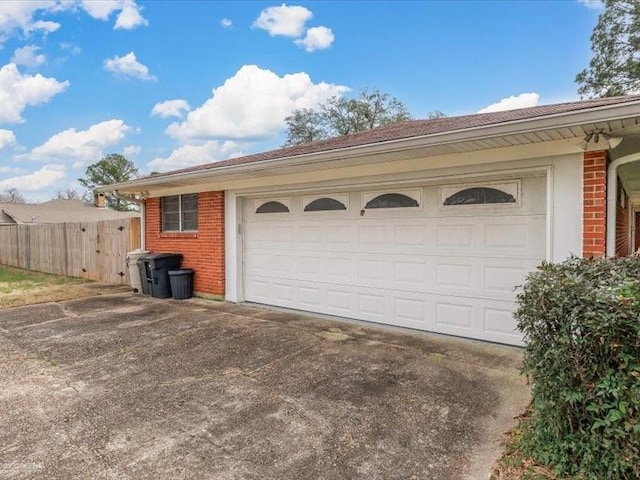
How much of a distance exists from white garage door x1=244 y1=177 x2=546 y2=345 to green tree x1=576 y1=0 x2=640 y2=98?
19.0 meters

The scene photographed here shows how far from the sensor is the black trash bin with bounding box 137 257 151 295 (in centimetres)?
937

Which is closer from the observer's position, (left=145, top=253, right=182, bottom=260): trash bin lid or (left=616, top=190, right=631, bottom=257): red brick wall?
(left=616, top=190, right=631, bottom=257): red brick wall

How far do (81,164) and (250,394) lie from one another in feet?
144

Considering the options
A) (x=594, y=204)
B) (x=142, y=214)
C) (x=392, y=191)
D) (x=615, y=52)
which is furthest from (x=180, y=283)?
(x=615, y=52)

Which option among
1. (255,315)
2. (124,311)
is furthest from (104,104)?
(255,315)

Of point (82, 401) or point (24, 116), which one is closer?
point (82, 401)

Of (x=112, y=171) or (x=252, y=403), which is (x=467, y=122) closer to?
(x=252, y=403)

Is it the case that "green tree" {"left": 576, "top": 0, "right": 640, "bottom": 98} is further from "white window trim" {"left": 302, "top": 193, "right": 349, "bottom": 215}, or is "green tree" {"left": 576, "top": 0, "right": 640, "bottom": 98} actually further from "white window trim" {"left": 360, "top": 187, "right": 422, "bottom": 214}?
"white window trim" {"left": 302, "top": 193, "right": 349, "bottom": 215}

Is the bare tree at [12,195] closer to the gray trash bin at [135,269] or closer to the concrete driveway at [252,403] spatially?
the gray trash bin at [135,269]

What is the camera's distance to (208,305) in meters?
8.18

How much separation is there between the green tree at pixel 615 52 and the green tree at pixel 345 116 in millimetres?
11813

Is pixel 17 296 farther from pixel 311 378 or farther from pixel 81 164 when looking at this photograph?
pixel 81 164

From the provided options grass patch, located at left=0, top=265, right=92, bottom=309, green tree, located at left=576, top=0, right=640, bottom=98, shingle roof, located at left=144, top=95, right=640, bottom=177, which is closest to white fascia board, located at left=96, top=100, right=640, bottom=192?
shingle roof, located at left=144, top=95, right=640, bottom=177

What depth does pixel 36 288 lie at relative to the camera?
11.3 meters
